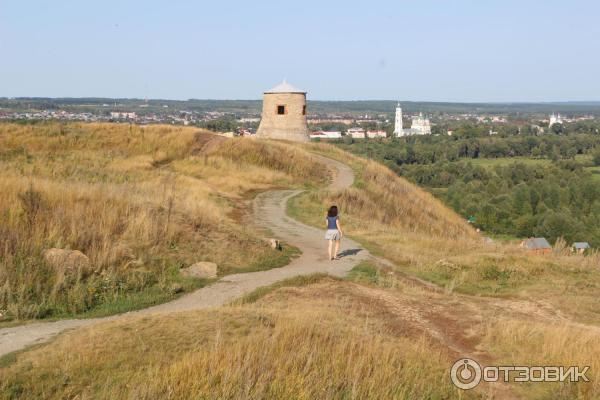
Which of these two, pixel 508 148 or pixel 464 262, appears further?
pixel 508 148

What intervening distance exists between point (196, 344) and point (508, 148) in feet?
376

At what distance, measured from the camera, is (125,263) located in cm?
1009

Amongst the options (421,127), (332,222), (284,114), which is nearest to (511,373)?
(332,222)

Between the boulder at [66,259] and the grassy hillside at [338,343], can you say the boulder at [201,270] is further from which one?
the boulder at [66,259]

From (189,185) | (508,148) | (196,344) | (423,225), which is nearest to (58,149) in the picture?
(189,185)

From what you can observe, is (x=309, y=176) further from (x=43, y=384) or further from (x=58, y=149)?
(x=43, y=384)

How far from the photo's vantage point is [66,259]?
368 inches

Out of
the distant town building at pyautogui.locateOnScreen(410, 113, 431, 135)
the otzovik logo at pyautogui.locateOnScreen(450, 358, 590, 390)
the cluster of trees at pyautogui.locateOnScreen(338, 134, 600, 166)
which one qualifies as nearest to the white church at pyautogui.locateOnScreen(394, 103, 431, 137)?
the distant town building at pyautogui.locateOnScreen(410, 113, 431, 135)

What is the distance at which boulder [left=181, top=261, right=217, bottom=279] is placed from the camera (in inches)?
408

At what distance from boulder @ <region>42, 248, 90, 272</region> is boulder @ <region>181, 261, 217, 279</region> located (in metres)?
1.58

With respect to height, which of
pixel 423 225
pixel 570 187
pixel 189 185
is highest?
pixel 189 185

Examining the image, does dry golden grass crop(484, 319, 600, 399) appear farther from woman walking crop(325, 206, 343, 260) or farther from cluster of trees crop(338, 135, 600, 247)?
cluster of trees crop(338, 135, 600, 247)

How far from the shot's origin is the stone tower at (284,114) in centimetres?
3612

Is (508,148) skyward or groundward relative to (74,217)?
groundward
